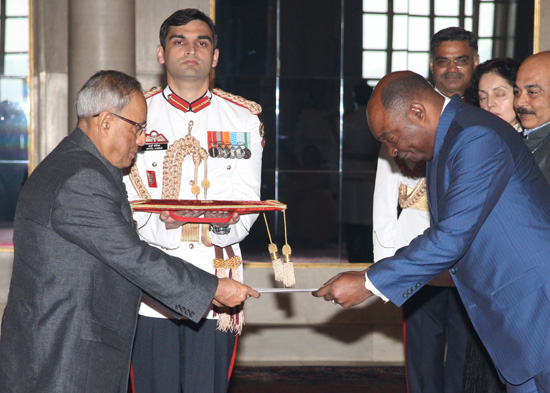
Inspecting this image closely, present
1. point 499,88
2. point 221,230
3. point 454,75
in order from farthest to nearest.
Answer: point 454,75
point 499,88
point 221,230

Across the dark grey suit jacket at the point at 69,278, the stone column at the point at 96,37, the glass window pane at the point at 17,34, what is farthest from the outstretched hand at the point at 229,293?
the glass window pane at the point at 17,34

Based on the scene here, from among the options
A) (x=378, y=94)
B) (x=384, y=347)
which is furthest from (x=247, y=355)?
(x=378, y=94)

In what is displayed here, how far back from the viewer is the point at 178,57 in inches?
125

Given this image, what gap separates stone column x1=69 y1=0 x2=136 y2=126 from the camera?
5180 mm

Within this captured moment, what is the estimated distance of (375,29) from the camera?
559 cm

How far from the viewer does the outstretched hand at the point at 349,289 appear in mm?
2703

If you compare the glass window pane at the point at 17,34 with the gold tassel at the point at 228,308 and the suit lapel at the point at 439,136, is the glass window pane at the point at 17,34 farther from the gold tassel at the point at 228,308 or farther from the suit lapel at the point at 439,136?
the suit lapel at the point at 439,136

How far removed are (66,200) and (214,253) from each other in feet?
3.11

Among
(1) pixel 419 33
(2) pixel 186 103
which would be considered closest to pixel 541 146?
(2) pixel 186 103

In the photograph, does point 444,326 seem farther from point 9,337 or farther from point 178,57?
point 9,337

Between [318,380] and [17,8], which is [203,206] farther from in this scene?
[17,8]

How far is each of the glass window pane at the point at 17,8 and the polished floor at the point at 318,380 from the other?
327 centimetres

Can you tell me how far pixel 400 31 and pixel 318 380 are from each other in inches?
108

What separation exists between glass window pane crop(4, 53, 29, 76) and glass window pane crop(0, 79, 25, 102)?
6 centimetres
